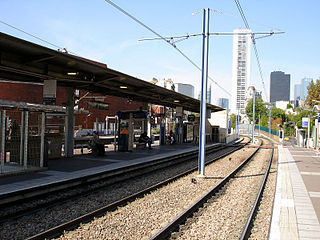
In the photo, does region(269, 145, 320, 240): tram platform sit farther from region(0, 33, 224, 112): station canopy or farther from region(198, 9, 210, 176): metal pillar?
region(0, 33, 224, 112): station canopy

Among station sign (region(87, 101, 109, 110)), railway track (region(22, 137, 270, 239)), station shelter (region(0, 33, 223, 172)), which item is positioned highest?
station shelter (region(0, 33, 223, 172))

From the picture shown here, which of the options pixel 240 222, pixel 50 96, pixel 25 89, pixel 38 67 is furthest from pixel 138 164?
pixel 25 89

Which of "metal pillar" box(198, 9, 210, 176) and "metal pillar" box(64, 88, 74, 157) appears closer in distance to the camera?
"metal pillar" box(198, 9, 210, 176)

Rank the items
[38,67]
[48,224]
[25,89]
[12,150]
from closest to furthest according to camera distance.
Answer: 1. [48,224]
2. [12,150]
3. [38,67]
4. [25,89]

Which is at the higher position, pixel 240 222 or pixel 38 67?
pixel 38 67

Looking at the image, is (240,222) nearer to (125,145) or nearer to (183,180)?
(183,180)

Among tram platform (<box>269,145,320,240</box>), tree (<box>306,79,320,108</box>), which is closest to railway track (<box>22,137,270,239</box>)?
tram platform (<box>269,145,320,240</box>)

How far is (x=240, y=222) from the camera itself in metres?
7.08

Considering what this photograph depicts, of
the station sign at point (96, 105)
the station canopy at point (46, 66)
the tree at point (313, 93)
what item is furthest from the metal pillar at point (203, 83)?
the tree at point (313, 93)

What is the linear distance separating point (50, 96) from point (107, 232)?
27.1 feet

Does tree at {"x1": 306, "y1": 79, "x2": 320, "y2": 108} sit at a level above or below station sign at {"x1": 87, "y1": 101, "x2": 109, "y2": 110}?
above

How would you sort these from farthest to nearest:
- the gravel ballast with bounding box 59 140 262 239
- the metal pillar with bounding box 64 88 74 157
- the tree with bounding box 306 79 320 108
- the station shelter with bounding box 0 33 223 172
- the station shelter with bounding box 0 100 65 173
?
the tree with bounding box 306 79 320 108, the metal pillar with bounding box 64 88 74 157, the station shelter with bounding box 0 100 65 173, the station shelter with bounding box 0 33 223 172, the gravel ballast with bounding box 59 140 262 239

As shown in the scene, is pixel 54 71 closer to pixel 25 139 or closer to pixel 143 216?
pixel 25 139

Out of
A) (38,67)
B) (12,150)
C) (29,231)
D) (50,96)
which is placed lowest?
(29,231)
